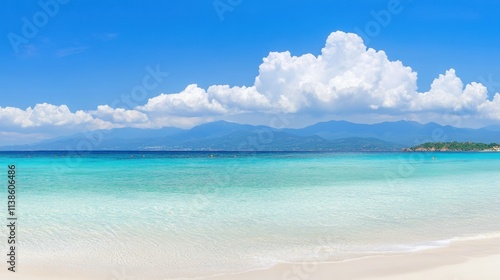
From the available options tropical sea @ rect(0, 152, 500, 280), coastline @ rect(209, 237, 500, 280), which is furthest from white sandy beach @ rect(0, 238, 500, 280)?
tropical sea @ rect(0, 152, 500, 280)

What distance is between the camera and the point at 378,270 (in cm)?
899

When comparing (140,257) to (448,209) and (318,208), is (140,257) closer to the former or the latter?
(318,208)

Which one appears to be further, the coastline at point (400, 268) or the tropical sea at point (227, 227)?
the tropical sea at point (227, 227)

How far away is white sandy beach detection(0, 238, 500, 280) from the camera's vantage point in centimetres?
860

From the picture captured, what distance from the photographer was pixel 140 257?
33.5 ft

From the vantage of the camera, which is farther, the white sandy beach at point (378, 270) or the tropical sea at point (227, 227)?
the tropical sea at point (227, 227)

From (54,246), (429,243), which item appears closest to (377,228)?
(429,243)

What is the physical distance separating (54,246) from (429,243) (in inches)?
410

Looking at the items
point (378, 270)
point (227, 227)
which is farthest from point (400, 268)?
point (227, 227)

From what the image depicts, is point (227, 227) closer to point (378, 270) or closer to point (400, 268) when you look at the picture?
point (378, 270)

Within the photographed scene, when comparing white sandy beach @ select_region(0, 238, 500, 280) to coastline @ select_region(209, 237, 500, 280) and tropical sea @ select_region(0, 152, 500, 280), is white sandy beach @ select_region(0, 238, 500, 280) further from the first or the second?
tropical sea @ select_region(0, 152, 500, 280)

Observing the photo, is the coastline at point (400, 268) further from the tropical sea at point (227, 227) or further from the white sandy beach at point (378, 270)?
the tropical sea at point (227, 227)

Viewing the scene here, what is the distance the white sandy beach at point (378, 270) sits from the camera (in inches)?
339

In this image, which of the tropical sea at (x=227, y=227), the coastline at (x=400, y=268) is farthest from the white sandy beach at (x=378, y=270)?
the tropical sea at (x=227, y=227)
